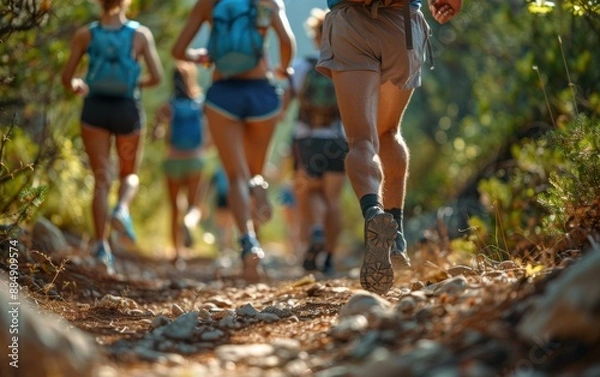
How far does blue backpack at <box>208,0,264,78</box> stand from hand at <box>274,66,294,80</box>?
0.41 m

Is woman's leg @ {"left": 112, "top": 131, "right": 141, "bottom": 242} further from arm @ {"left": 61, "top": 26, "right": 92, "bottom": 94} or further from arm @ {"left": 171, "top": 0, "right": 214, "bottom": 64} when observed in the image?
arm @ {"left": 171, "top": 0, "right": 214, "bottom": 64}

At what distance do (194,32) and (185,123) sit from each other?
3.45m

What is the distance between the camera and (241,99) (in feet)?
22.0

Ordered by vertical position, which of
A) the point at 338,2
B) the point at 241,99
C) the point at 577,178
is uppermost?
the point at 338,2

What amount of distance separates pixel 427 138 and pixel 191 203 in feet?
15.2

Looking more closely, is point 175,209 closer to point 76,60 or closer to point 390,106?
point 76,60

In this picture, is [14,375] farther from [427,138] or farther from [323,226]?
[427,138]

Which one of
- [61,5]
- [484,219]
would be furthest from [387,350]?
[61,5]

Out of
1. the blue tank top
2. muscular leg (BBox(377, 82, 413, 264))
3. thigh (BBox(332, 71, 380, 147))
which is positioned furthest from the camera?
muscular leg (BBox(377, 82, 413, 264))

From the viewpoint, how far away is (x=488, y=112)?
9.09m

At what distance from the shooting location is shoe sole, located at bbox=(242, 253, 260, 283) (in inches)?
256

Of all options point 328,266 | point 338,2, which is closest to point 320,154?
point 328,266

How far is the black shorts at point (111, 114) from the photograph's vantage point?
6957 mm

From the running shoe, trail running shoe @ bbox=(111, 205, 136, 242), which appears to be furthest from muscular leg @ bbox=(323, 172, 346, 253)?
the running shoe
